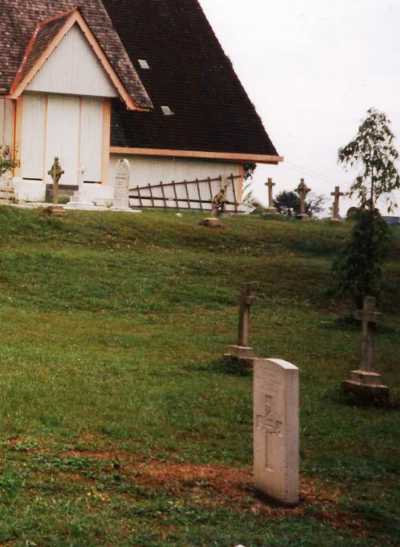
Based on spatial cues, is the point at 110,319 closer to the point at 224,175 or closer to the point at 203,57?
the point at 224,175

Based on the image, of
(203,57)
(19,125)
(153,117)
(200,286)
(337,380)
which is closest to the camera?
(337,380)

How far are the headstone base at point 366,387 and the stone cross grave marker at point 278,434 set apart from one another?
19.1 feet

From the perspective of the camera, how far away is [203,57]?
156 ft

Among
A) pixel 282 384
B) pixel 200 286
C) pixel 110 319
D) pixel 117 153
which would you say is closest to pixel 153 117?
pixel 117 153

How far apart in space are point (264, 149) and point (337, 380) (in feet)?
88.1

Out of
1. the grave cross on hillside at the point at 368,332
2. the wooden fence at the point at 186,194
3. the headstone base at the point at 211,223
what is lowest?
the grave cross on hillside at the point at 368,332

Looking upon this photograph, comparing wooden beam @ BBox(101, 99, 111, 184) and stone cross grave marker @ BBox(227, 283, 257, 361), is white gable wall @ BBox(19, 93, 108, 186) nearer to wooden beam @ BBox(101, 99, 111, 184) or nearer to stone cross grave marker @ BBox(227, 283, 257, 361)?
wooden beam @ BBox(101, 99, 111, 184)

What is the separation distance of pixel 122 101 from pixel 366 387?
2527cm

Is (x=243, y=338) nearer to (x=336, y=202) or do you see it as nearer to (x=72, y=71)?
(x=72, y=71)

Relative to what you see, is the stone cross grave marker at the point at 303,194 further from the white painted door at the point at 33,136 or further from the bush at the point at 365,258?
the bush at the point at 365,258

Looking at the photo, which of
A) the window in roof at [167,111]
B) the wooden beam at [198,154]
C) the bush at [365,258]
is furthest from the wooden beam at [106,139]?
the bush at [365,258]

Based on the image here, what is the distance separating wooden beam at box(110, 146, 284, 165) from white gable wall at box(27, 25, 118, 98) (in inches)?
99.8

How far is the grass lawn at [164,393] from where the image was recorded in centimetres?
1070

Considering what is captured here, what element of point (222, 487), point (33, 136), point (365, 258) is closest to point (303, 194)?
point (33, 136)
